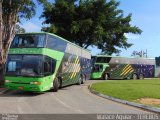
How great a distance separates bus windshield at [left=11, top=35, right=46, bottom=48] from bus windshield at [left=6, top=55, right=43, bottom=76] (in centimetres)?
88

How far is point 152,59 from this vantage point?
182 feet

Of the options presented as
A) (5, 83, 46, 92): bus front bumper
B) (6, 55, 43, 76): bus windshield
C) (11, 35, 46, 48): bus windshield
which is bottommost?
(5, 83, 46, 92): bus front bumper

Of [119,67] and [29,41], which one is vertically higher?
[29,41]

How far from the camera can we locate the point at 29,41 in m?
23.2

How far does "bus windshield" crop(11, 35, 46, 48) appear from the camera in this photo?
22844mm

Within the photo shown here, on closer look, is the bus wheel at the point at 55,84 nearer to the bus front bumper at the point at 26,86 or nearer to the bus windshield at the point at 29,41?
the bus front bumper at the point at 26,86

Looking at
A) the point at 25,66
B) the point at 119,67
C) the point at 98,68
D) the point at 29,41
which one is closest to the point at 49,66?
the point at 25,66

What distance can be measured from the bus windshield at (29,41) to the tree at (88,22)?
2504 centimetres

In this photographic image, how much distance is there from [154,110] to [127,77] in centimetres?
3544

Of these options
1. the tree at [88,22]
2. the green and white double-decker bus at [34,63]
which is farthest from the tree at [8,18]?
the tree at [88,22]

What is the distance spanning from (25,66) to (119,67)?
28.9 m

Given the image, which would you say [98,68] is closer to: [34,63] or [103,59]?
[103,59]

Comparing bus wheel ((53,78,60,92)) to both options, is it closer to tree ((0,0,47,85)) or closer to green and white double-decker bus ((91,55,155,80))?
Result: tree ((0,0,47,85))

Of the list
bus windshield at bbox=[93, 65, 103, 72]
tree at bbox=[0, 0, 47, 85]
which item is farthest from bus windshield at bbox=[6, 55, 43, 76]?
bus windshield at bbox=[93, 65, 103, 72]
